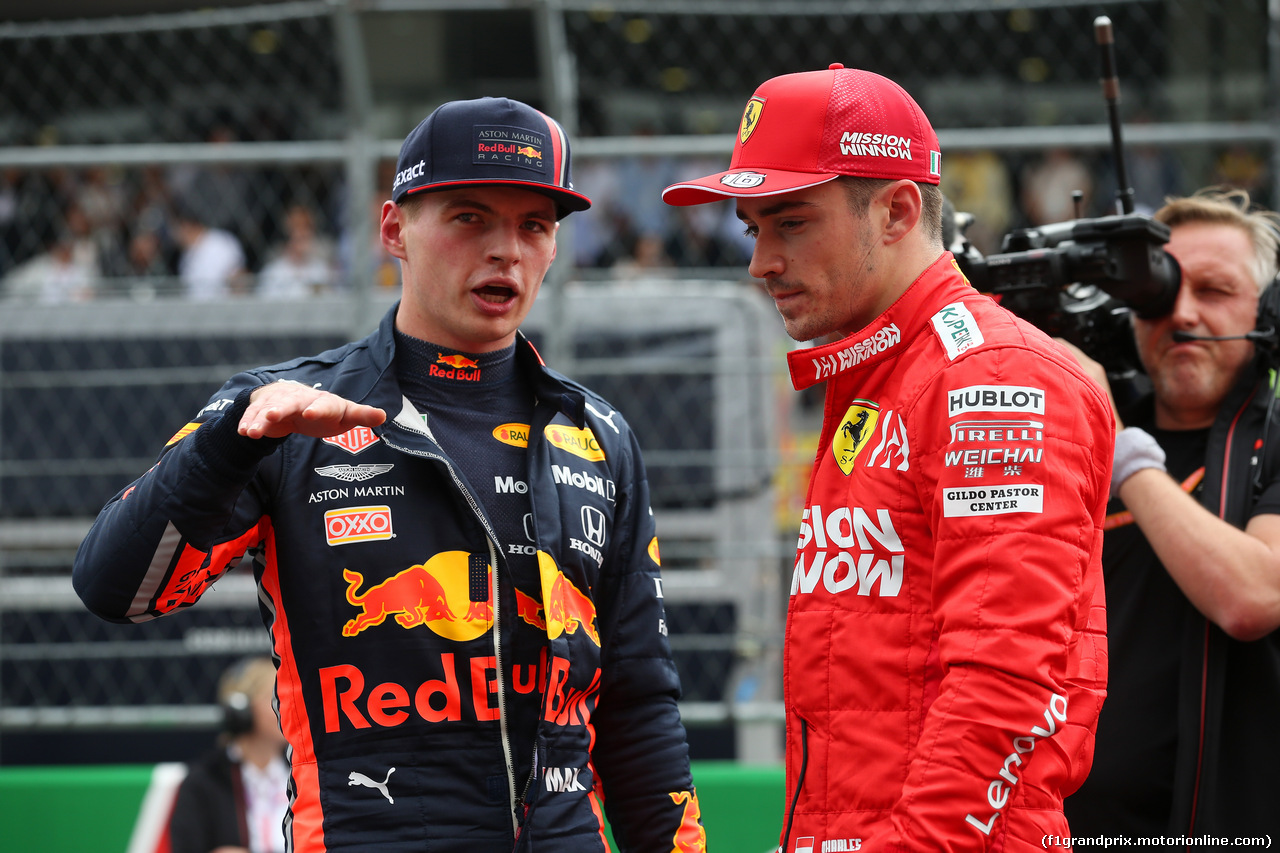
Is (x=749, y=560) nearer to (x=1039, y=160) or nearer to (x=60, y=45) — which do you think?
(x=1039, y=160)

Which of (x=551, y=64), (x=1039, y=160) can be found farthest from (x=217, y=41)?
(x=551, y=64)

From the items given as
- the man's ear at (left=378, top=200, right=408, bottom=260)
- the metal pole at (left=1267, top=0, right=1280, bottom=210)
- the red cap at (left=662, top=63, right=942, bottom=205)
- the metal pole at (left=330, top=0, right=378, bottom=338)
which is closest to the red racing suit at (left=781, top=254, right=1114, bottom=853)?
the red cap at (left=662, top=63, right=942, bottom=205)

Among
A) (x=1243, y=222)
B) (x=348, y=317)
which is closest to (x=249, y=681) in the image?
(x=348, y=317)

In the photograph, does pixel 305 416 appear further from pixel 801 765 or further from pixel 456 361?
pixel 801 765

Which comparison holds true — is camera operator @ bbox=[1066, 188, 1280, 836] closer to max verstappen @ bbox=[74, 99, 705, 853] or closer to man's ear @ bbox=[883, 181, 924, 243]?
man's ear @ bbox=[883, 181, 924, 243]

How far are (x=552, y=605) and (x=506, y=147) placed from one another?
77cm

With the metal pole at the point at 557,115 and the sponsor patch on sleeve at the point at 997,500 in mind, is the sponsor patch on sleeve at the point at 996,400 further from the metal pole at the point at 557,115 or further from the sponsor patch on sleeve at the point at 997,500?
the metal pole at the point at 557,115

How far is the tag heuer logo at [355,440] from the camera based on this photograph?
2029 millimetres

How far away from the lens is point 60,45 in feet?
29.6

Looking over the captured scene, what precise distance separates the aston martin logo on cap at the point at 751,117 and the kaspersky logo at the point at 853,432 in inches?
17.8

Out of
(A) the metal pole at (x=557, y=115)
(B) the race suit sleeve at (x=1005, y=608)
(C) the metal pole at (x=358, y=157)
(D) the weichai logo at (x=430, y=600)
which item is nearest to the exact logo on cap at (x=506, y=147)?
(D) the weichai logo at (x=430, y=600)

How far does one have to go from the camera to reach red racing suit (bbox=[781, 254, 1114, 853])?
151cm

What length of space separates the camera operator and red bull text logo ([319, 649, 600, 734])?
4.15 feet

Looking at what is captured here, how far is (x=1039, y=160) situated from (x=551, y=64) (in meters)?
5.26
